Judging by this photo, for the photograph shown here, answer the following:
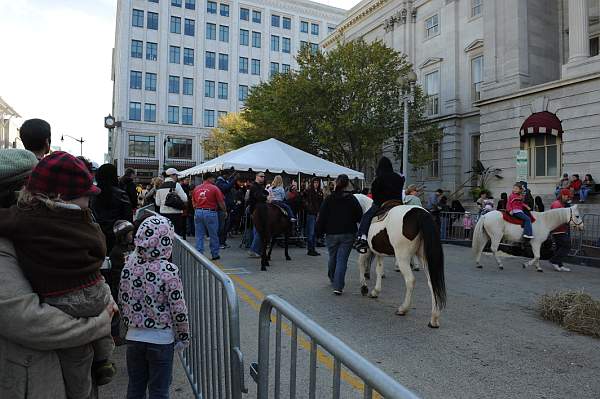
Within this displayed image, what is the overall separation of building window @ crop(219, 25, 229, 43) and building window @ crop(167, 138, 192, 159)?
16.3 metres

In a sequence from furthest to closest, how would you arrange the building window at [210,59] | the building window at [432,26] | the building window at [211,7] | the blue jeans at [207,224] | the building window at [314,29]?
1. the building window at [314,29]
2. the building window at [211,7]
3. the building window at [210,59]
4. the building window at [432,26]
5. the blue jeans at [207,224]

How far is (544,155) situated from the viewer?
20.8 m

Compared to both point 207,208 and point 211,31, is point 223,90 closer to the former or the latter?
point 211,31

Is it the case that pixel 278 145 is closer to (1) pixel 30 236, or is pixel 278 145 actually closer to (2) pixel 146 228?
(2) pixel 146 228

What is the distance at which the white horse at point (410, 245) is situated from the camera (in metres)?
5.95

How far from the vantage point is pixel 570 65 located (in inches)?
763

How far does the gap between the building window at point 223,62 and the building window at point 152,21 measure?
31.2ft

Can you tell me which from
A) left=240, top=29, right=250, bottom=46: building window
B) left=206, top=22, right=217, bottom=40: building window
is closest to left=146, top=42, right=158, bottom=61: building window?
left=206, top=22, right=217, bottom=40: building window

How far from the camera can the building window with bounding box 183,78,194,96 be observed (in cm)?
6056

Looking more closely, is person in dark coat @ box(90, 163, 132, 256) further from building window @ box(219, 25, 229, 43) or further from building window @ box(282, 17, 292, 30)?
building window @ box(282, 17, 292, 30)

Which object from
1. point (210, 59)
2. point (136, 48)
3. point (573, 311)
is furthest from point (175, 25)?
point (573, 311)

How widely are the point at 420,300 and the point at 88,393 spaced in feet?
20.7

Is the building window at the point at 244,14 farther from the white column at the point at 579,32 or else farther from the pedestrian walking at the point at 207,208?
the pedestrian walking at the point at 207,208

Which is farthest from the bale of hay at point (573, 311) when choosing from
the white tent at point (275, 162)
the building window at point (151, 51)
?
the building window at point (151, 51)
